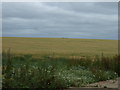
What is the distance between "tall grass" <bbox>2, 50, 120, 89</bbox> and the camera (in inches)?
280

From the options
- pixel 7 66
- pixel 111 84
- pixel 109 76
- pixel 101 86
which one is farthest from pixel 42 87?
pixel 109 76

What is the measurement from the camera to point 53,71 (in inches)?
298

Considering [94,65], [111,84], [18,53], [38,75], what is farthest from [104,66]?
[38,75]

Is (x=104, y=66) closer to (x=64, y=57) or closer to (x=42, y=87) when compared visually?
(x=64, y=57)

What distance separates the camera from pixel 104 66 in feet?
35.7

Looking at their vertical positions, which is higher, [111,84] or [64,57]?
[64,57]

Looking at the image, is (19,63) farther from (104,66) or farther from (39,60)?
(104,66)

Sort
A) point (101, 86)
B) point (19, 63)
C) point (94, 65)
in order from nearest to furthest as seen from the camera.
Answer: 1. point (101, 86)
2. point (19, 63)
3. point (94, 65)

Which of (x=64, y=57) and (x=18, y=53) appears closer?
(x=18, y=53)

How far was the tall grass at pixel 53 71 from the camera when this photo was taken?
711cm

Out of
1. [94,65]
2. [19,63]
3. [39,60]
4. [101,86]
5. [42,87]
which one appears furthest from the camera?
[94,65]

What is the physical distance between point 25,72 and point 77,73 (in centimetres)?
257

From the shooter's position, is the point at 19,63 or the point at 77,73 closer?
the point at 19,63

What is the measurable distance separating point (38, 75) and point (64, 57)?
354 centimetres
